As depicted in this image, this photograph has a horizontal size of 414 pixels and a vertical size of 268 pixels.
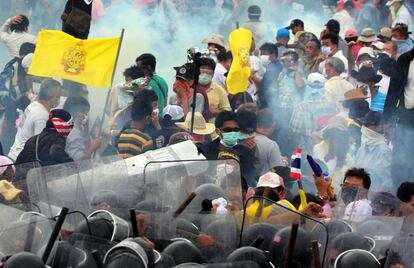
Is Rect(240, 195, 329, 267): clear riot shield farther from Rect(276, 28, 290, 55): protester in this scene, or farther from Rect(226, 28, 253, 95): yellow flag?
Rect(276, 28, 290, 55): protester

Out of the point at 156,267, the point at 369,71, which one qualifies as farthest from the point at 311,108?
the point at 156,267

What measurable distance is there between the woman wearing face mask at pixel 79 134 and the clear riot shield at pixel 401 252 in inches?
251

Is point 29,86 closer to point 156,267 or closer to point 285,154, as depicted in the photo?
point 285,154

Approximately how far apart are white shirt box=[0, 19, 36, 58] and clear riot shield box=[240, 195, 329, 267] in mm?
9686

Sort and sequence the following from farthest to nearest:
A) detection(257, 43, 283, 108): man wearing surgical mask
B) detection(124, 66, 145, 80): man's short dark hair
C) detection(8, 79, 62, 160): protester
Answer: detection(257, 43, 283, 108): man wearing surgical mask < detection(124, 66, 145, 80): man's short dark hair < detection(8, 79, 62, 160): protester

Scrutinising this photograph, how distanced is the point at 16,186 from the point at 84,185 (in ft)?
3.66

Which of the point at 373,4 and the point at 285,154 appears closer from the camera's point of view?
the point at 285,154

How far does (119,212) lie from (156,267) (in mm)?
1453

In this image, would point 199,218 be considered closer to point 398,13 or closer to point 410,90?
point 410,90

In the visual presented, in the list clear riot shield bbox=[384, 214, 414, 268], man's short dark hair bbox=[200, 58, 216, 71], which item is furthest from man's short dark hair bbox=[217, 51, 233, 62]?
clear riot shield bbox=[384, 214, 414, 268]

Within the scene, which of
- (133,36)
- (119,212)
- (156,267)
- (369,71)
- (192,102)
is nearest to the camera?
(156,267)

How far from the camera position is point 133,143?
13.9 metres

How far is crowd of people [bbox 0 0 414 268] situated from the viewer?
11.4 meters

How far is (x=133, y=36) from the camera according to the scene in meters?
20.8
